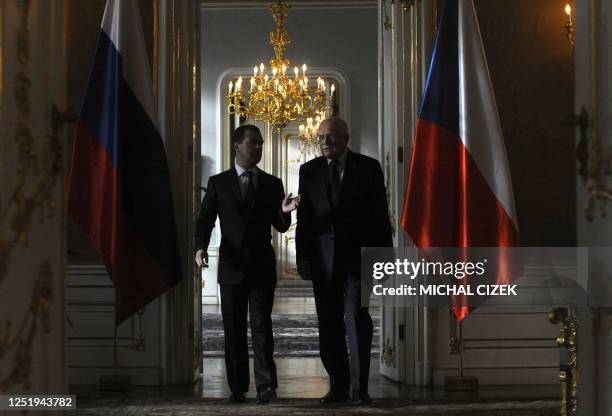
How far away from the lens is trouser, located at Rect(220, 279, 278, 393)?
4941 mm

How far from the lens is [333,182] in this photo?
495 centimetres

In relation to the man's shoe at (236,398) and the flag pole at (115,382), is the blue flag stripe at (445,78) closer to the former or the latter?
the man's shoe at (236,398)

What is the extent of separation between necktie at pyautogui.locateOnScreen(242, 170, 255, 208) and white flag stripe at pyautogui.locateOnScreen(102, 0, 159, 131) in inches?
25.5

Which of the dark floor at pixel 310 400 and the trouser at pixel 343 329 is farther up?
the trouser at pixel 343 329

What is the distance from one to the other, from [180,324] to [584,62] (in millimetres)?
3569

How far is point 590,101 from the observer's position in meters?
2.61

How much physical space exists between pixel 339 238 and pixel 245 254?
50 cm

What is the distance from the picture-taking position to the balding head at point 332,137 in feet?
16.1

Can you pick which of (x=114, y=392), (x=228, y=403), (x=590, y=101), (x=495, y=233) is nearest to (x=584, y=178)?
(x=590, y=101)

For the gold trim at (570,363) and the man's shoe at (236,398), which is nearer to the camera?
the gold trim at (570,363)

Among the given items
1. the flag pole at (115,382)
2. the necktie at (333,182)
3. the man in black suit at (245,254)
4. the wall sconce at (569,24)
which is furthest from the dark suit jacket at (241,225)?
the wall sconce at (569,24)

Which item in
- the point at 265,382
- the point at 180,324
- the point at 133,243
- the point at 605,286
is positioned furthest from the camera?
the point at 180,324

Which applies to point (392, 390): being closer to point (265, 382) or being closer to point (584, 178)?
point (265, 382)

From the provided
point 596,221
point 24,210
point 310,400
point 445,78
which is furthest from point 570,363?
point 445,78
